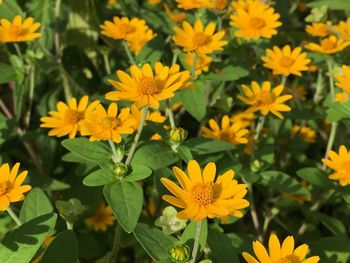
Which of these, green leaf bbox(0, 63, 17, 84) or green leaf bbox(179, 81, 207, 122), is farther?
green leaf bbox(0, 63, 17, 84)

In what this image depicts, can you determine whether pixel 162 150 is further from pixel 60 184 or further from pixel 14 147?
pixel 14 147

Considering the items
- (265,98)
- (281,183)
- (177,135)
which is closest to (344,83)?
(265,98)

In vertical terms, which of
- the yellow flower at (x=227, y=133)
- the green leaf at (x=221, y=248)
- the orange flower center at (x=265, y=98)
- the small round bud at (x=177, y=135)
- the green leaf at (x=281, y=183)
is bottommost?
the green leaf at (x=281, y=183)

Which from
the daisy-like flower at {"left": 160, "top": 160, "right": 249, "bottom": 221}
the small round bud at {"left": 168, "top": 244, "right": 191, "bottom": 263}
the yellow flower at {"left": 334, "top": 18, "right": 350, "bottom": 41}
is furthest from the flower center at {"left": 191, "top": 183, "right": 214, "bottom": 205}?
the yellow flower at {"left": 334, "top": 18, "right": 350, "bottom": 41}

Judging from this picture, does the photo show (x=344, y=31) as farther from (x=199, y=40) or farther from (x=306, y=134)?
(x=199, y=40)

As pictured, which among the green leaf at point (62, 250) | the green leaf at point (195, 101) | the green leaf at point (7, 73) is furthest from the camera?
the green leaf at point (7, 73)

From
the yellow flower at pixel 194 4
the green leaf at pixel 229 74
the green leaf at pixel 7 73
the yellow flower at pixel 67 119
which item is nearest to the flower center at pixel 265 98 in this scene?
the green leaf at pixel 229 74

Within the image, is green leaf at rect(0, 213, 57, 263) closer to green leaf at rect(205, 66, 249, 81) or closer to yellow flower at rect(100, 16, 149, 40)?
green leaf at rect(205, 66, 249, 81)

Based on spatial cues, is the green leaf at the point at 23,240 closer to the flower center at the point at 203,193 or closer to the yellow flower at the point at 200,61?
the flower center at the point at 203,193
